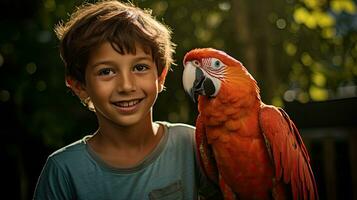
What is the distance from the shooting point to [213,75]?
121 centimetres

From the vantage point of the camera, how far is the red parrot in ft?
4.00

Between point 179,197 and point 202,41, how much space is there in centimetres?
156

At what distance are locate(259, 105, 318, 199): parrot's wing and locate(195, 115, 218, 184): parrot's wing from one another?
144 millimetres

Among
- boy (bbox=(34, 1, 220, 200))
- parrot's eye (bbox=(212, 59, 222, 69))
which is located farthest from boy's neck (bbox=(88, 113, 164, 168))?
parrot's eye (bbox=(212, 59, 222, 69))

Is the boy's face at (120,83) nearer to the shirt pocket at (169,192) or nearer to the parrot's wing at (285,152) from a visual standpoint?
the shirt pocket at (169,192)

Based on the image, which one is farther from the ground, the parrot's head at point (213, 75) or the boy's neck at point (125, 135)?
the parrot's head at point (213, 75)

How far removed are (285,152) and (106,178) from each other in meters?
0.43

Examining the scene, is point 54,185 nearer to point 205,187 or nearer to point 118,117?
point 118,117

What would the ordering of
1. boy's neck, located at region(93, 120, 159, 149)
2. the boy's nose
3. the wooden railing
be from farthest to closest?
the wooden railing → boy's neck, located at region(93, 120, 159, 149) → the boy's nose

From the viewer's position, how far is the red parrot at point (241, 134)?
1.22 meters

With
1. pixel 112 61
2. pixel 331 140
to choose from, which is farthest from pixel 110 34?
pixel 331 140

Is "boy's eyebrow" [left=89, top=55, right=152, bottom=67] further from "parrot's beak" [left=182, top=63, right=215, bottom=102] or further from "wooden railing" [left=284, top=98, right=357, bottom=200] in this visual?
"wooden railing" [left=284, top=98, right=357, bottom=200]

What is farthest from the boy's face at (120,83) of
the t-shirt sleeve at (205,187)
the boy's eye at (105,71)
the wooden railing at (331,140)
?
the wooden railing at (331,140)

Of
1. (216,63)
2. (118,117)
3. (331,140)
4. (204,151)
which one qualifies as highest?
(216,63)
